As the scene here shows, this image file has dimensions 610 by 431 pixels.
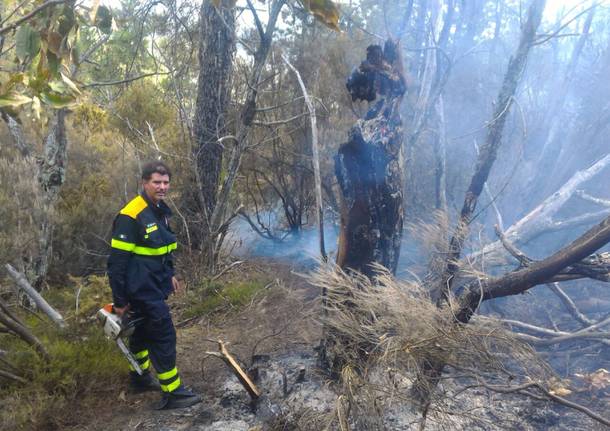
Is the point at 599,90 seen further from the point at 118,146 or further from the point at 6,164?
the point at 6,164

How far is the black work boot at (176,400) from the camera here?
3459mm

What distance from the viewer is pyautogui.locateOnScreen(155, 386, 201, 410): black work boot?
3.46 m

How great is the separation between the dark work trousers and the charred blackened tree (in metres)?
1.50

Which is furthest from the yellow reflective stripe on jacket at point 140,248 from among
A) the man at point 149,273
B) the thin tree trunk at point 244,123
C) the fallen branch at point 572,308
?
the fallen branch at point 572,308

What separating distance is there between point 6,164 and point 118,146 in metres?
1.99

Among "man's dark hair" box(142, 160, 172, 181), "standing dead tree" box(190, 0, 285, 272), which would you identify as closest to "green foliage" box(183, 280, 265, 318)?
"standing dead tree" box(190, 0, 285, 272)

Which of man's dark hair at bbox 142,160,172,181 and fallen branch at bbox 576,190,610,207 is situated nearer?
man's dark hair at bbox 142,160,172,181

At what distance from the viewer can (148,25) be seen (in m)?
6.69

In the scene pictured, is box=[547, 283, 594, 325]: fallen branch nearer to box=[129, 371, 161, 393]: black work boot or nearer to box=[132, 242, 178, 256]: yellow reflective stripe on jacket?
box=[132, 242, 178, 256]: yellow reflective stripe on jacket

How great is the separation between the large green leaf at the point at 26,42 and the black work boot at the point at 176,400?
2735 mm

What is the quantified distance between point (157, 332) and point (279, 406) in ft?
3.62

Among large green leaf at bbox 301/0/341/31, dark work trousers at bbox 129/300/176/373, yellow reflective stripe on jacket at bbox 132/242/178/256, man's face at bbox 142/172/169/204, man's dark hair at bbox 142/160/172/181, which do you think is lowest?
dark work trousers at bbox 129/300/176/373

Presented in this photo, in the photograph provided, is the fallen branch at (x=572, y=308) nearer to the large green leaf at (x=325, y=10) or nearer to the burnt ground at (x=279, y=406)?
the burnt ground at (x=279, y=406)

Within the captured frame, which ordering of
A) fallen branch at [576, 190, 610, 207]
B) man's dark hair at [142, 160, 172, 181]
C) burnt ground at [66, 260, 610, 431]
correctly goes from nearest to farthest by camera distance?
burnt ground at [66, 260, 610, 431], man's dark hair at [142, 160, 172, 181], fallen branch at [576, 190, 610, 207]
